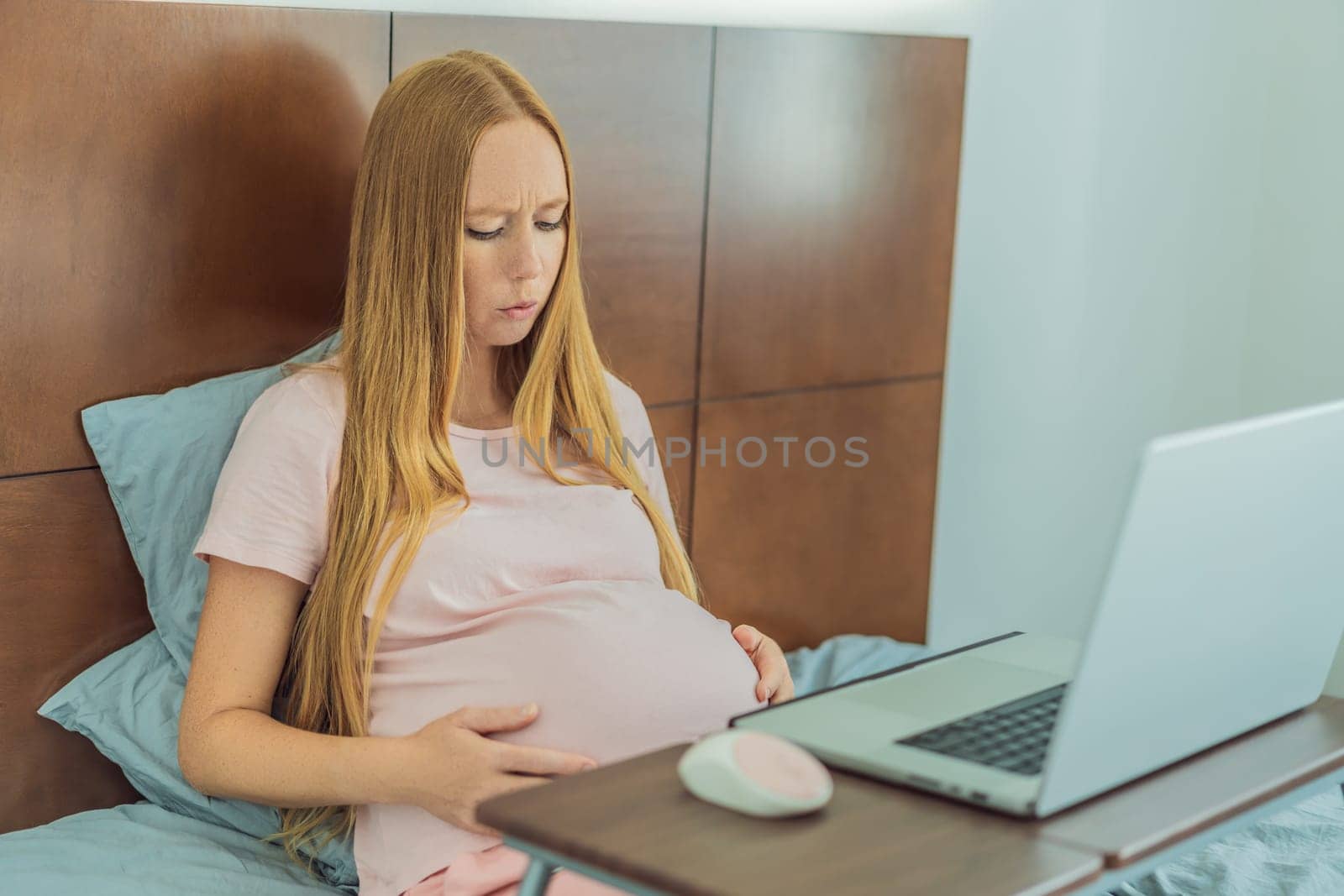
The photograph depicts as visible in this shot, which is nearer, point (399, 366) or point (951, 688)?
point (951, 688)

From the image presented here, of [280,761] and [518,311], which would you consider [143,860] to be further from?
[518,311]

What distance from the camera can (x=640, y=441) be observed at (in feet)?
5.72

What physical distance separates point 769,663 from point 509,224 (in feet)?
1.72

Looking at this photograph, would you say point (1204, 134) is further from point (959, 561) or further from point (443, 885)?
point (443, 885)

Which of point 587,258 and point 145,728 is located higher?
point 587,258

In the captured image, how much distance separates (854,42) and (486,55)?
92 cm

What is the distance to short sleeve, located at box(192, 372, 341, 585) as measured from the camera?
1.34m

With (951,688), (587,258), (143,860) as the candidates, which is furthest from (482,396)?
(951,688)

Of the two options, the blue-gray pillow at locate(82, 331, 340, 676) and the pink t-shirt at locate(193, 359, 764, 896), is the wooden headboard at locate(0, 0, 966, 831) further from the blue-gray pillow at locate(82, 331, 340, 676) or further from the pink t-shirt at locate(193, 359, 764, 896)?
the pink t-shirt at locate(193, 359, 764, 896)

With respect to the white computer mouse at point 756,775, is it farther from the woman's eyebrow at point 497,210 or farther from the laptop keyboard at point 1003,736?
the woman's eyebrow at point 497,210

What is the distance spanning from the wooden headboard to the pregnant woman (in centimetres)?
17

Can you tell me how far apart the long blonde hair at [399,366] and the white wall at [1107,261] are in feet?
4.03

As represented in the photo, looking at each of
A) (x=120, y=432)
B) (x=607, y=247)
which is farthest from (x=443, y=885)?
(x=607, y=247)

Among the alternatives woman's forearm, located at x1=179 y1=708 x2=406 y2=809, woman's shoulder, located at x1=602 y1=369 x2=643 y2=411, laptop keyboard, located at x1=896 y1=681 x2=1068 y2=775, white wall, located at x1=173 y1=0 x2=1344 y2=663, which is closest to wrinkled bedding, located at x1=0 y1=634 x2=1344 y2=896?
woman's forearm, located at x1=179 y1=708 x2=406 y2=809
